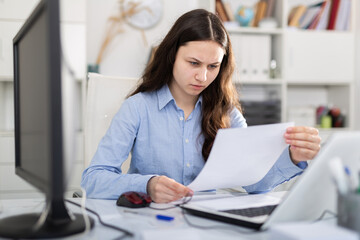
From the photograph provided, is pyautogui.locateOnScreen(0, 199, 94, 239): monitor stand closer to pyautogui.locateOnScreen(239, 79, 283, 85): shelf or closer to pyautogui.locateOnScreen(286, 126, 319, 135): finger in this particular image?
pyautogui.locateOnScreen(286, 126, 319, 135): finger

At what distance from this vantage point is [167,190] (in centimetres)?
108

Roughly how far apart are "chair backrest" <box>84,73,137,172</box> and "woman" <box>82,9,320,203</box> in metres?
0.12

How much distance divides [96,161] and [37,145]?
531mm

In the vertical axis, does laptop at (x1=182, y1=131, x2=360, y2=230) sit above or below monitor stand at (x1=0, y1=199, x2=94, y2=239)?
above

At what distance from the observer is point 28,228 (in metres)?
0.77

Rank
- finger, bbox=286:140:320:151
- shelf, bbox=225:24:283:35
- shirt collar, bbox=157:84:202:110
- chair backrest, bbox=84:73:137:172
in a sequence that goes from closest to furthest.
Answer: finger, bbox=286:140:320:151, shirt collar, bbox=157:84:202:110, chair backrest, bbox=84:73:137:172, shelf, bbox=225:24:283:35

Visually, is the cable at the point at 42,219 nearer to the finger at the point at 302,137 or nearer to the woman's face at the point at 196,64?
the finger at the point at 302,137

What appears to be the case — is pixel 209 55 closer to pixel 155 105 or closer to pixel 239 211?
pixel 155 105

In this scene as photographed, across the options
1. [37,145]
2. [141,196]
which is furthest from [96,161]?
[37,145]

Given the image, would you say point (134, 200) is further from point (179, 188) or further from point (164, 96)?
point (164, 96)

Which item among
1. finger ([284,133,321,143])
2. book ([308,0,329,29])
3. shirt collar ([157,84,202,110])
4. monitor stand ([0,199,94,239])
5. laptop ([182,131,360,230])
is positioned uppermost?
book ([308,0,329,29])

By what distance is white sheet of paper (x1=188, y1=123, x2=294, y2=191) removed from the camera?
100 cm

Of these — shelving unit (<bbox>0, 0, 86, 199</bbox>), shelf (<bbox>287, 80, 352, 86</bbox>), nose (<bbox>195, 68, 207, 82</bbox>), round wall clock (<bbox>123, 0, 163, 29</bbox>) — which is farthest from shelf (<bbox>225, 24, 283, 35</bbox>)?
nose (<bbox>195, 68, 207, 82</bbox>)

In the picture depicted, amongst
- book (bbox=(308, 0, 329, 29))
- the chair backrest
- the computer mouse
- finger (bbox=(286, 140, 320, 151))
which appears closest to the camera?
the computer mouse
